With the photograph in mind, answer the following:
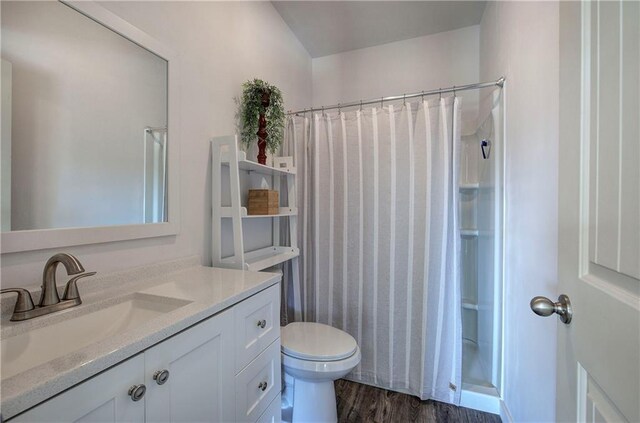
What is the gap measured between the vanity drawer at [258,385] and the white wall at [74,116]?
712 millimetres

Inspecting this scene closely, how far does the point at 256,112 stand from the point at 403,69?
58.8 inches

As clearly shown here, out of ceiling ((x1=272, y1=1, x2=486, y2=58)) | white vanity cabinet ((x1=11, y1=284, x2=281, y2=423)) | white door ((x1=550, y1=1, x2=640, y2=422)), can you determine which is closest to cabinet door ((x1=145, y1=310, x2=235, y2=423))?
white vanity cabinet ((x1=11, y1=284, x2=281, y2=423))

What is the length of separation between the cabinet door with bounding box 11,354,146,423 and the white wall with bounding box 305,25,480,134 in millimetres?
2389

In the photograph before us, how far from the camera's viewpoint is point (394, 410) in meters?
1.56

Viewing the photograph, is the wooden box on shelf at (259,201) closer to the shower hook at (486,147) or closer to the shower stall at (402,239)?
the shower stall at (402,239)

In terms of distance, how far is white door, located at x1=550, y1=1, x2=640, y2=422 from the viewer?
1.38 ft

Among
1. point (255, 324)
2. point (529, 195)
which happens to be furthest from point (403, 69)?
point (255, 324)

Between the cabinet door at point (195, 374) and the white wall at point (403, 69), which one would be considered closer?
the cabinet door at point (195, 374)

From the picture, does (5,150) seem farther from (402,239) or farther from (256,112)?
(402,239)

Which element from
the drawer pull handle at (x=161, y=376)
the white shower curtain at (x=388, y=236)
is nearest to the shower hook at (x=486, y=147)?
the white shower curtain at (x=388, y=236)

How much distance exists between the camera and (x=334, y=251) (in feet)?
6.15

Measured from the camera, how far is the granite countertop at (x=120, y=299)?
0.45 meters

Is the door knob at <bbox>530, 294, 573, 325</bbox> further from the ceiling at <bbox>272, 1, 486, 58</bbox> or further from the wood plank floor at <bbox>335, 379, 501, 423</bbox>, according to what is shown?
the ceiling at <bbox>272, 1, 486, 58</bbox>

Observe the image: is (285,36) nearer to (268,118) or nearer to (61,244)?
(268,118)
